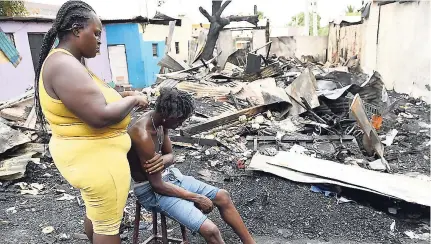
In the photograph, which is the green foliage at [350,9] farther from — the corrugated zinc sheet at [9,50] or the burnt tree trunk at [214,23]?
the corrugated zinc sheet at [9,50]

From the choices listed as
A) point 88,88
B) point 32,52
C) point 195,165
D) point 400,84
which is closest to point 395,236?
point 195,165

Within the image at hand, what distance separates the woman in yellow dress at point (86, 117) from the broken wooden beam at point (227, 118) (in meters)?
4.03

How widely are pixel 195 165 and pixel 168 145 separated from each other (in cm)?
247

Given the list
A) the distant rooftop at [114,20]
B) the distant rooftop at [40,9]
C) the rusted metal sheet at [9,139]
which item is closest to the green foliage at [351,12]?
the distant rooftop at [114,20]

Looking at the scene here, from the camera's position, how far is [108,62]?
15070 mm

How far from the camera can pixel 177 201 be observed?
2.24m

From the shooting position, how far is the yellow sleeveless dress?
1.76m

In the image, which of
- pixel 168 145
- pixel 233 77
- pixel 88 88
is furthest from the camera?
pixel 233 77

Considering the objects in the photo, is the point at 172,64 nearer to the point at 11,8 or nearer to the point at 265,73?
the point at 265,73

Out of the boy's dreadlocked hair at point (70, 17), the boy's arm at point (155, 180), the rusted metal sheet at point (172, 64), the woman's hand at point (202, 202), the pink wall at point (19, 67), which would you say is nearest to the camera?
the boy's dreadlocked hair at point (70, 17)

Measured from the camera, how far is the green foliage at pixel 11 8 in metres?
11.3

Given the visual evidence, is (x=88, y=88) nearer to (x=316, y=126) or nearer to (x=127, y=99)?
(x=127, y=99)

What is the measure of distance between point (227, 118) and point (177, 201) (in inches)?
175

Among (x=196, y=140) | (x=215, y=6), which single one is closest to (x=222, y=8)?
(x=215, y=6)
